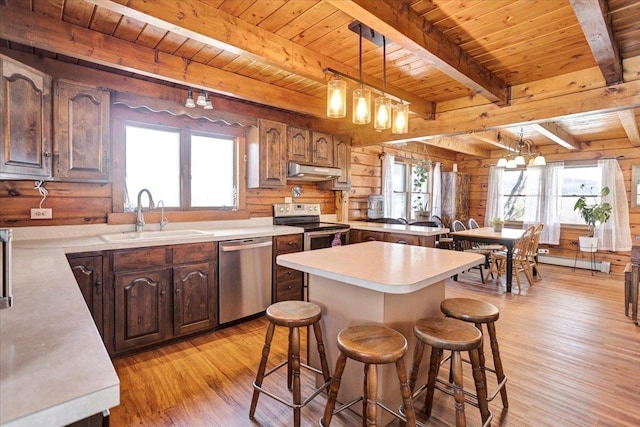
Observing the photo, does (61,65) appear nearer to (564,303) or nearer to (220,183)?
(220,183)

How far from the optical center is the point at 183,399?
204cm

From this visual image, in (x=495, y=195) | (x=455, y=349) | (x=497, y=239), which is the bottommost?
(x=455, y=349)

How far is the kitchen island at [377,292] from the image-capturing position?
166 centimetres

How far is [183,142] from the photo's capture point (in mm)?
3420

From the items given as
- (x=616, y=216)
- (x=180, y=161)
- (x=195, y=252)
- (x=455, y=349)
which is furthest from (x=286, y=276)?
(x=616, y=216)

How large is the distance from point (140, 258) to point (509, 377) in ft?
9.58

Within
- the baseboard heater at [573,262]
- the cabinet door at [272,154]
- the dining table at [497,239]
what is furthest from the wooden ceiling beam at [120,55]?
the baseboard heater at [573,262]

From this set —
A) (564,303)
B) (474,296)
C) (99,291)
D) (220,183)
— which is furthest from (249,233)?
(564,303)

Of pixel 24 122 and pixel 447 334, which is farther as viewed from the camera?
pixel 24 122

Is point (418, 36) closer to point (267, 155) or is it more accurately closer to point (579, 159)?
point (267, 155)

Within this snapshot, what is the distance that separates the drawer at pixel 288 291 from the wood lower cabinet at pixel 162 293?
2.33ft

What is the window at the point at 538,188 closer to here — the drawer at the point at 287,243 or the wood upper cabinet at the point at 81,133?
the drawer at the point at 287,243

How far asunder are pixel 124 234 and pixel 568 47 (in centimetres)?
392

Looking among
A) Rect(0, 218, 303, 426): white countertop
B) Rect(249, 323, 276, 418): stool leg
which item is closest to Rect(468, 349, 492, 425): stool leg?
Rect(249, 323, 276, 418): stool leg
